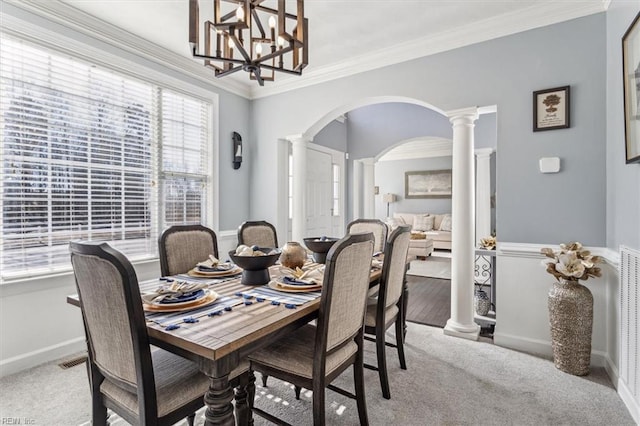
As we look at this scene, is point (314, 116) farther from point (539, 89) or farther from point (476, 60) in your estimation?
point (539, 89)

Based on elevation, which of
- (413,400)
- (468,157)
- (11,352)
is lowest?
(413,400)

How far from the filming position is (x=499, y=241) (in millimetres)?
2762

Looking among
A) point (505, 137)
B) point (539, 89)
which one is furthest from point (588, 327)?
point (539, 89)

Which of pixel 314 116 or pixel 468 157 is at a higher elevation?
pixel 314 116

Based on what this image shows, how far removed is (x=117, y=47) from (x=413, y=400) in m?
3.72

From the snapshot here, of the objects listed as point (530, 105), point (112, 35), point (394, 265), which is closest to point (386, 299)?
point (394, 265)

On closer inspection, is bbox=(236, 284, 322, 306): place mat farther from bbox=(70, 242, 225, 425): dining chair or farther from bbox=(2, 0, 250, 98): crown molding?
bbox=(2, 0, 250, 98): crown molding

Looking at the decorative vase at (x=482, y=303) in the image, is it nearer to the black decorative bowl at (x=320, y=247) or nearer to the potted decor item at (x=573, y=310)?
the potted decor item at (x=573, y=310)

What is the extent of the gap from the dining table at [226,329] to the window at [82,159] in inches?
56.1

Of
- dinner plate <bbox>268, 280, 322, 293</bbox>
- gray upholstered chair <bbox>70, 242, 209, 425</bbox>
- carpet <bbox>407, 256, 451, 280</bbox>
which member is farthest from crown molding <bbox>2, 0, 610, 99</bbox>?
carpet <bbox>407, 256, 451, 280</bbox>

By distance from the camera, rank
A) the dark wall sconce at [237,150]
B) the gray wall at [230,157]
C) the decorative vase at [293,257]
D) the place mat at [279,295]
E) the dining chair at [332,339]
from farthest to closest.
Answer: the dark wall sconce at [237,150], the gray wall at [230,157], the decorative vase at [293,257], the place mat at [279,295], the dining chair at [332,339]

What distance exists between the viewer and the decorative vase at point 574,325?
2.22 metres

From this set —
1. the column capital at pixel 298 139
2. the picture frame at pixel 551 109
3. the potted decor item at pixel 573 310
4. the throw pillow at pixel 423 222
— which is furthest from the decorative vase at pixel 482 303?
the throw pillow at pixel 423 222

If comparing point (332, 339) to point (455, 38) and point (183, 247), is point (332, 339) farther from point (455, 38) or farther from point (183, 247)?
point (455, 38)
